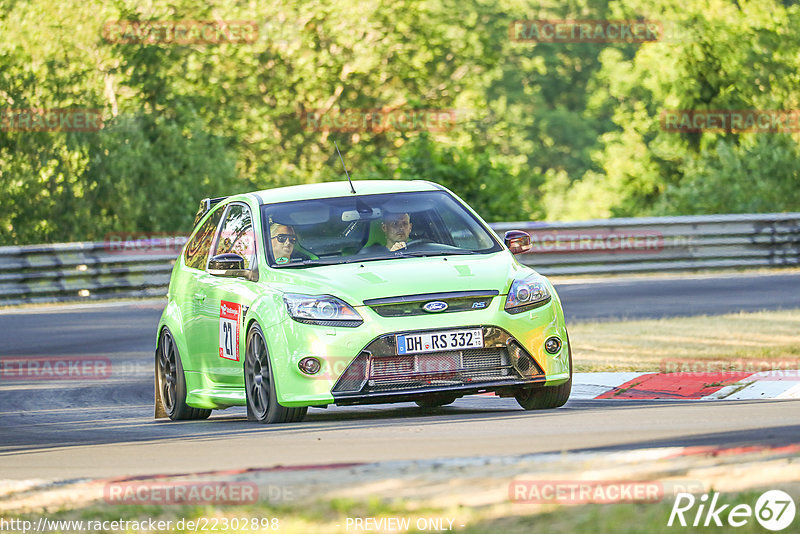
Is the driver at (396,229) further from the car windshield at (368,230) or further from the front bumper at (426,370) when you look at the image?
the front bumper at (426,370)

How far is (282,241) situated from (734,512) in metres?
5.61

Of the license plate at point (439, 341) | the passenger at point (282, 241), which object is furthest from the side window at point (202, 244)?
the license plate at point (439, 341)

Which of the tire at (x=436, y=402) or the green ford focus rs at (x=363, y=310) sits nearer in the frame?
the green ford focus rs at (x=363, y=310)

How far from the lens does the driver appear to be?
1039 cm

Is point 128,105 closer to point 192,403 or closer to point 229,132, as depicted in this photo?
point 229,132

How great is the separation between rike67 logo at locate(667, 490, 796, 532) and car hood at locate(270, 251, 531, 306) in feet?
13.9

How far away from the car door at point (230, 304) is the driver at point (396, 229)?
2.94 ft

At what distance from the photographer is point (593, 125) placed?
65188 mm

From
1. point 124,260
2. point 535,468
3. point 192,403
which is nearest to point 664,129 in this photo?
point 124,260

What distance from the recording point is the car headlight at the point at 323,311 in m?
9.39

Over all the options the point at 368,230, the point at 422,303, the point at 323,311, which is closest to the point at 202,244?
the point at 368,230

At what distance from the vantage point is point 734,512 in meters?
5.19

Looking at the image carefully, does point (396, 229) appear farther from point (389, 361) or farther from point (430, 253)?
point (389, 361)

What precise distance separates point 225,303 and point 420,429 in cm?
236
